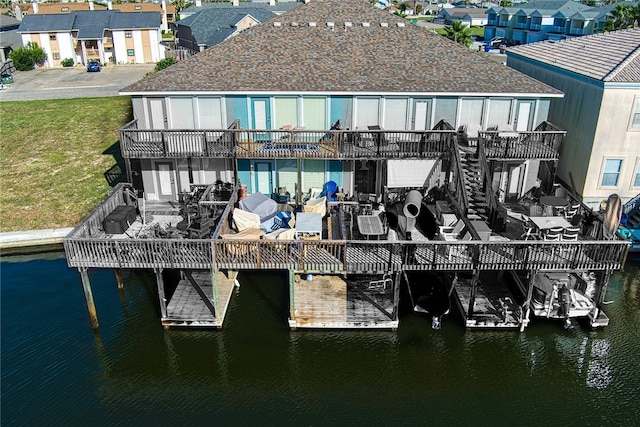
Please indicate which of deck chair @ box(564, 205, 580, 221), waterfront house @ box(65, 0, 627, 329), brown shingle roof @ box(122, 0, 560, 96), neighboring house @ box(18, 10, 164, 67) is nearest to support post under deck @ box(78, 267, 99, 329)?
waterfront house @ box(65, 0, 627, 329)

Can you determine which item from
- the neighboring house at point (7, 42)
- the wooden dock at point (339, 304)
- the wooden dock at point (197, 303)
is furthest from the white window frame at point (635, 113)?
the neighboring house at point (7, 42)

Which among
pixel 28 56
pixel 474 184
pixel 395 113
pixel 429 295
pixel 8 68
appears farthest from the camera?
pixel 28 56

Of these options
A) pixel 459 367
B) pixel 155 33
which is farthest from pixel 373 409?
pixel 155 33

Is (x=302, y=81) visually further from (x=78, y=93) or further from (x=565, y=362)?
(x=78, y=93)

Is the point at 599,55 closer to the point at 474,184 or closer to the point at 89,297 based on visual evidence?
the point at 474,184

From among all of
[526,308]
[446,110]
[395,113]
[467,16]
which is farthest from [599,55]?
[467,16]

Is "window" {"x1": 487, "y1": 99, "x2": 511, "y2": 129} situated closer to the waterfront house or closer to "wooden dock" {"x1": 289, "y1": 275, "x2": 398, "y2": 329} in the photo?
the waterfront house

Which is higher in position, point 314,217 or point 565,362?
point 314,217

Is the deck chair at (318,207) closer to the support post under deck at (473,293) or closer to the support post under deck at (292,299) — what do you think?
the support post under deck at (292,299)
